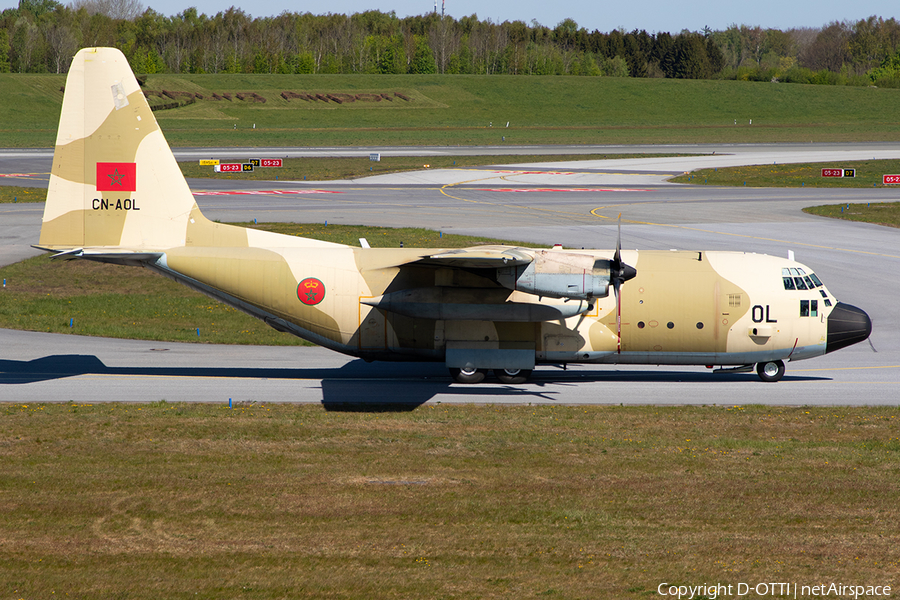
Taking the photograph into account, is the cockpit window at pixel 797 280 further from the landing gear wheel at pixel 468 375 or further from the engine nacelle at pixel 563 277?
the landing gear wheel at pixel 468 375

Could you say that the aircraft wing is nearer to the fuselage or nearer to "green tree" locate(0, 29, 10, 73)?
the fuselage

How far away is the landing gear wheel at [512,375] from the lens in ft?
81.5

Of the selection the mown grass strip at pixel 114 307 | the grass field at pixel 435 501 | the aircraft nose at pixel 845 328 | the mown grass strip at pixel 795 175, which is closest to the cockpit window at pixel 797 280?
the aircraft nose at pixel 845 328

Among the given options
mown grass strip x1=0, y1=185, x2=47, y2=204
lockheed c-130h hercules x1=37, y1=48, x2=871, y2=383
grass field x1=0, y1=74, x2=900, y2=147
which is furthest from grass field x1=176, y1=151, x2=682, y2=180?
lockheed c-130h hercules x1=37, y1=48, x2=871, y2=383

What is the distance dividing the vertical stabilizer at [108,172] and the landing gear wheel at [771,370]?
1820 centimetres

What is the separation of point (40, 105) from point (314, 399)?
139663 mm

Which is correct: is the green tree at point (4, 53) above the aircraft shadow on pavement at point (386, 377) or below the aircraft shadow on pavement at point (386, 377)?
above

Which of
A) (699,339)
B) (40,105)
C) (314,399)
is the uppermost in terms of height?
(40,105)

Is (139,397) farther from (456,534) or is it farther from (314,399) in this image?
(456,534)

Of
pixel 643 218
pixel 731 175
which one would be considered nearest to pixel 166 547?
pixel 643 218

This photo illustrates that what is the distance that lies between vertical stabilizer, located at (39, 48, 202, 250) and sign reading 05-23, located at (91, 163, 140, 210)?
3 cm

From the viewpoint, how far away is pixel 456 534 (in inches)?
520

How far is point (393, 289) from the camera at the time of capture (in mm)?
23781

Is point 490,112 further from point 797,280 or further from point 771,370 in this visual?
point 797,280
